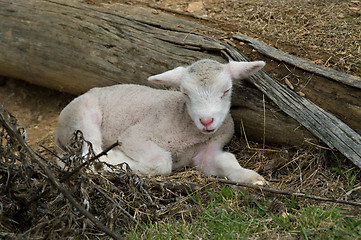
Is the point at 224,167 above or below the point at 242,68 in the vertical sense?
below

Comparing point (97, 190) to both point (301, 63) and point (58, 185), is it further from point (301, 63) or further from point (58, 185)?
point (301, 63)

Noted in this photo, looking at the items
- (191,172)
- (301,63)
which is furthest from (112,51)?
(301,63)

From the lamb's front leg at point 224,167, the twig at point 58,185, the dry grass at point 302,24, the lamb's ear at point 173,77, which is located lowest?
the lamb's front leg at point 224,167

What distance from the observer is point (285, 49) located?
5.09 metres

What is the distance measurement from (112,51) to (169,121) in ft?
4.84

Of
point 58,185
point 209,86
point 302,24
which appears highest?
point 302,24

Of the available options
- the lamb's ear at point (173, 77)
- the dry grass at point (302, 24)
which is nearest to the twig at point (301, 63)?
the dry grass at point (302, 24)

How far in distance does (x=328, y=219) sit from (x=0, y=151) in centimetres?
245

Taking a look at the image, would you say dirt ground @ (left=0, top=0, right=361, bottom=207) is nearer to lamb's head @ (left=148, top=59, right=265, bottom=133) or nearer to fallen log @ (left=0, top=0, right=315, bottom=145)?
fallen log @ (left=0, top=0, right=315, bottom=145)

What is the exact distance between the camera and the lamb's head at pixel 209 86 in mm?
4414

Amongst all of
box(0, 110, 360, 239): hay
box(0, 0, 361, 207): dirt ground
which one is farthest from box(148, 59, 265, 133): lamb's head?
box(0, 0, 361, 207): dirt ground

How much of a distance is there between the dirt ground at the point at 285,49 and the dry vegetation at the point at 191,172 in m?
0.01

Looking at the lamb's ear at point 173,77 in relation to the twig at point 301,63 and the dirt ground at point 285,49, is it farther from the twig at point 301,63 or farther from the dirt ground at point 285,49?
Result: the dirt ground at point 285,49

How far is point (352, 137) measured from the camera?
171 inches
